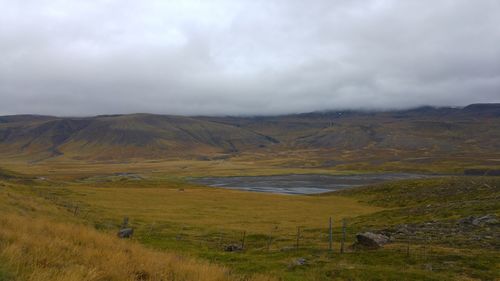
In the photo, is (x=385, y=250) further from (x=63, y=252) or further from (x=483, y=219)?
(x=63, y=252)

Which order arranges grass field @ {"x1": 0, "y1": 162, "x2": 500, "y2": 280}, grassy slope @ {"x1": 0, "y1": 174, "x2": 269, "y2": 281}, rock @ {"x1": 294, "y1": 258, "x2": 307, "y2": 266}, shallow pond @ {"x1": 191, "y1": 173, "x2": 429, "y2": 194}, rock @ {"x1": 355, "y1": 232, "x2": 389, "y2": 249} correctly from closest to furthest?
grassy slope @ {"x1": 0, "y1": 174, "x2": 269, "y2": 281} → grass field @ {"x1": 0, "y1": 162, "x2": 500, "y2": 280} → rock @ {"x1": 294, "y1": 258, "x2": 307, "y2": 266} → rock @ {"x1": 355, "y1": 232, "x2": 389, "y2": 249} → shallow pond @ {"x1": 191, "y1": 173, "x2": 429, "y2": 194}

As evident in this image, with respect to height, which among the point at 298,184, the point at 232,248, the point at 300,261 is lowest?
the point at 298,184

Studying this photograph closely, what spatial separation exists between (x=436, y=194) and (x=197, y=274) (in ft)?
217

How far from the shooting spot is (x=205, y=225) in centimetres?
4347

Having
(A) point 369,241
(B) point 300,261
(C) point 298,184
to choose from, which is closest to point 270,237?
(A) point 369,241

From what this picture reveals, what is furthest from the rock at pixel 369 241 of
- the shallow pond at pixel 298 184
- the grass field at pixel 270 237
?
the shallow pond at pixel 298 184

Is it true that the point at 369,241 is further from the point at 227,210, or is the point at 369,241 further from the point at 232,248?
the point at 227,210

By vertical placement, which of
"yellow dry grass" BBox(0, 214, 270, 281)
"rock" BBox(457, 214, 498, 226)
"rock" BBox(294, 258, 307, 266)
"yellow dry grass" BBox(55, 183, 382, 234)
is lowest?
"yellow dry grass" BBox(55, 183, 382, 234)

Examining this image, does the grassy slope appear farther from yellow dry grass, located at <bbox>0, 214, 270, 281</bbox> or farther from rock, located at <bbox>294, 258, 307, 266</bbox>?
rock, located at <bbox>294, 258, 307, 266</bbox>

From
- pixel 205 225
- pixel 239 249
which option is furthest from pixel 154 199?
pixel 239 249

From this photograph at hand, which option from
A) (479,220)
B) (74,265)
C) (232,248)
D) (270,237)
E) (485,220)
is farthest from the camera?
(270,237)

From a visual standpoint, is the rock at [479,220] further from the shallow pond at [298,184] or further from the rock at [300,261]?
the shallow pond at [298,184]

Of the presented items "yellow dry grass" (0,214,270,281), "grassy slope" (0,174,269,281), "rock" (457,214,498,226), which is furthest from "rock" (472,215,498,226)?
"grassy slope" (0,174,269,281)

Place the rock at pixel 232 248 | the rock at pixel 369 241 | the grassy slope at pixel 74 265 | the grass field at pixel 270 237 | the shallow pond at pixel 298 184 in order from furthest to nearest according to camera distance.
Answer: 1. the shallow pond at pixel 298 184
2. the rock at pixel 232 248
3. the rock at pixel 369 241
4. the grass field at pixel 270 237
5. the grassy slope at pixel 74 265
